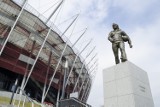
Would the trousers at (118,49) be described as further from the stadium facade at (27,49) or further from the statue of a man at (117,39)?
the stadium facade at (27,49)

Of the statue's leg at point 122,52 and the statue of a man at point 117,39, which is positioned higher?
the statue of a man at point 117,39

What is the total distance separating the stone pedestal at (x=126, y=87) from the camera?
7.82 metres

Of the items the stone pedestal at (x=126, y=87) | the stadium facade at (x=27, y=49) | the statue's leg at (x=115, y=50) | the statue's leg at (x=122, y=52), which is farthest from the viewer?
the stadium facade at (x=27, y=49)

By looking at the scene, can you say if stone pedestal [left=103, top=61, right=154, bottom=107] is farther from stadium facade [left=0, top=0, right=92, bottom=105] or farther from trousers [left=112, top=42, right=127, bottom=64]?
stadium facade [left=0, top=0, right=92, bottom=105]

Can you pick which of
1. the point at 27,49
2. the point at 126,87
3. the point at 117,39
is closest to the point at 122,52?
the point at 117,39

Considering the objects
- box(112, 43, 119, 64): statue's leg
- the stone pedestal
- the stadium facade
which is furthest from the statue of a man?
the stadium facade

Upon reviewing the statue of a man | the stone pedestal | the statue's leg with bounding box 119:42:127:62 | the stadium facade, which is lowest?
the stone pedestal

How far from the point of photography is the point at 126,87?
317 inches

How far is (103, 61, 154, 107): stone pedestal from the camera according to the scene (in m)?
7.82

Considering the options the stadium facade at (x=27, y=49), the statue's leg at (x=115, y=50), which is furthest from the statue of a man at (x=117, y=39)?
the stadium facade at (x=27, y=49)

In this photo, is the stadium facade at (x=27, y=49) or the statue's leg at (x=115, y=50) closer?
the statue's leg at (x=115, y=50)

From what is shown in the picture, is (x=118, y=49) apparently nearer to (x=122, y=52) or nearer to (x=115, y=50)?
(x=115, y=50)

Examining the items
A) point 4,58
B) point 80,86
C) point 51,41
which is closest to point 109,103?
point 4,58

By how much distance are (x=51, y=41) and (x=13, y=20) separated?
7.06 meters
